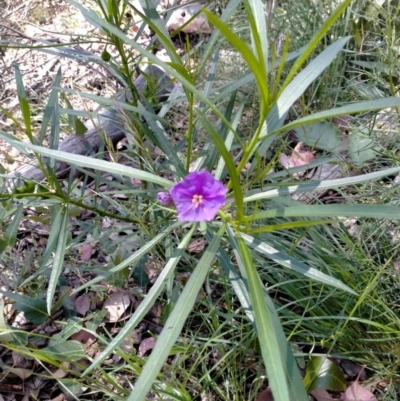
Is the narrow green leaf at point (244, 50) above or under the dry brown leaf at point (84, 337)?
above

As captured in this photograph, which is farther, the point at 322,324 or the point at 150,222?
the point at 150,222

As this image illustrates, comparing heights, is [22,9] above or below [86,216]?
above

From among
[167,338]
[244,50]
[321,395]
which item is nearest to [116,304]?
[321,395]

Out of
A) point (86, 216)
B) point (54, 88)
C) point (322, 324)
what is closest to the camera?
point (54, 88)

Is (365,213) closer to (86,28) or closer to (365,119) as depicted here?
(365,119)

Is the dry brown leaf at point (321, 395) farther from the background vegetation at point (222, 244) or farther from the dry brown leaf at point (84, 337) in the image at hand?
the dry brown leaf at point (84, 337)

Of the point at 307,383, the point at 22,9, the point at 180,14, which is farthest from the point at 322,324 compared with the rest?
the point at 22,9

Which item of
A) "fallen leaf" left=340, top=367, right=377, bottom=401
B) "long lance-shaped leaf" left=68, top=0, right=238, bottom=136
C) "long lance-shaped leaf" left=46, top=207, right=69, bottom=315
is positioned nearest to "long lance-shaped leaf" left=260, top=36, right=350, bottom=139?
"long lance-shaped leaf" left=68, top=0, right=238, bottom=136

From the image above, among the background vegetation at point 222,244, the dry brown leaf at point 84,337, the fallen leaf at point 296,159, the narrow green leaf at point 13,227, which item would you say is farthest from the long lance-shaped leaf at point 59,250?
the fallen leaf at point 296,159
